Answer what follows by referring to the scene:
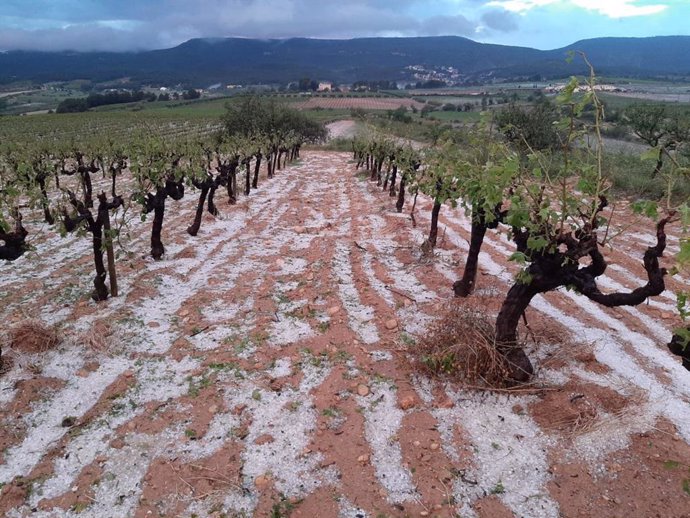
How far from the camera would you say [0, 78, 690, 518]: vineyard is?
401 centimetres

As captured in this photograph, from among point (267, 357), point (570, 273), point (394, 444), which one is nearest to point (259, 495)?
point (394, 444)

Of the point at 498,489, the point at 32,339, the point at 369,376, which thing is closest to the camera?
the point at 498,489

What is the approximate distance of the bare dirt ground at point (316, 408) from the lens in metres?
3.98

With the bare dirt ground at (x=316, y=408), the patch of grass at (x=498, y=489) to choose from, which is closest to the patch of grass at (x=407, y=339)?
the bare dirt ground at (x=316, y=408)

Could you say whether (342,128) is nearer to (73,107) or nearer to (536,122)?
(536,122)

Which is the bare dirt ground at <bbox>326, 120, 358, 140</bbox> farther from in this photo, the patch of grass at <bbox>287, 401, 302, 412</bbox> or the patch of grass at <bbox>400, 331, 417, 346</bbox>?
the patch of grass at <bbox>287, 401, 302, 412</bbox>

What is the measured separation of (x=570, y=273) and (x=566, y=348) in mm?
1700

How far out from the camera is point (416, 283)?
8461 mm

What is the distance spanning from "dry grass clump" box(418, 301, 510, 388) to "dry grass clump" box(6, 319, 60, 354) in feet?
15.5

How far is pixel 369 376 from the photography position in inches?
220

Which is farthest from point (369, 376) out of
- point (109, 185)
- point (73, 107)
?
point (73, 107)

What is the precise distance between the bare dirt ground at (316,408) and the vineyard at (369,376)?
2cm

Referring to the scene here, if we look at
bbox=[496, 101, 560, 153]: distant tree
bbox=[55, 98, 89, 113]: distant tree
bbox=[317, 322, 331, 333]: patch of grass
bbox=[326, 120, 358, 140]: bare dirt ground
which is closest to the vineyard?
bbox=[317, 322, 331, 333]: patch of grass

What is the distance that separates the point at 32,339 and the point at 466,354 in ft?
17.7
